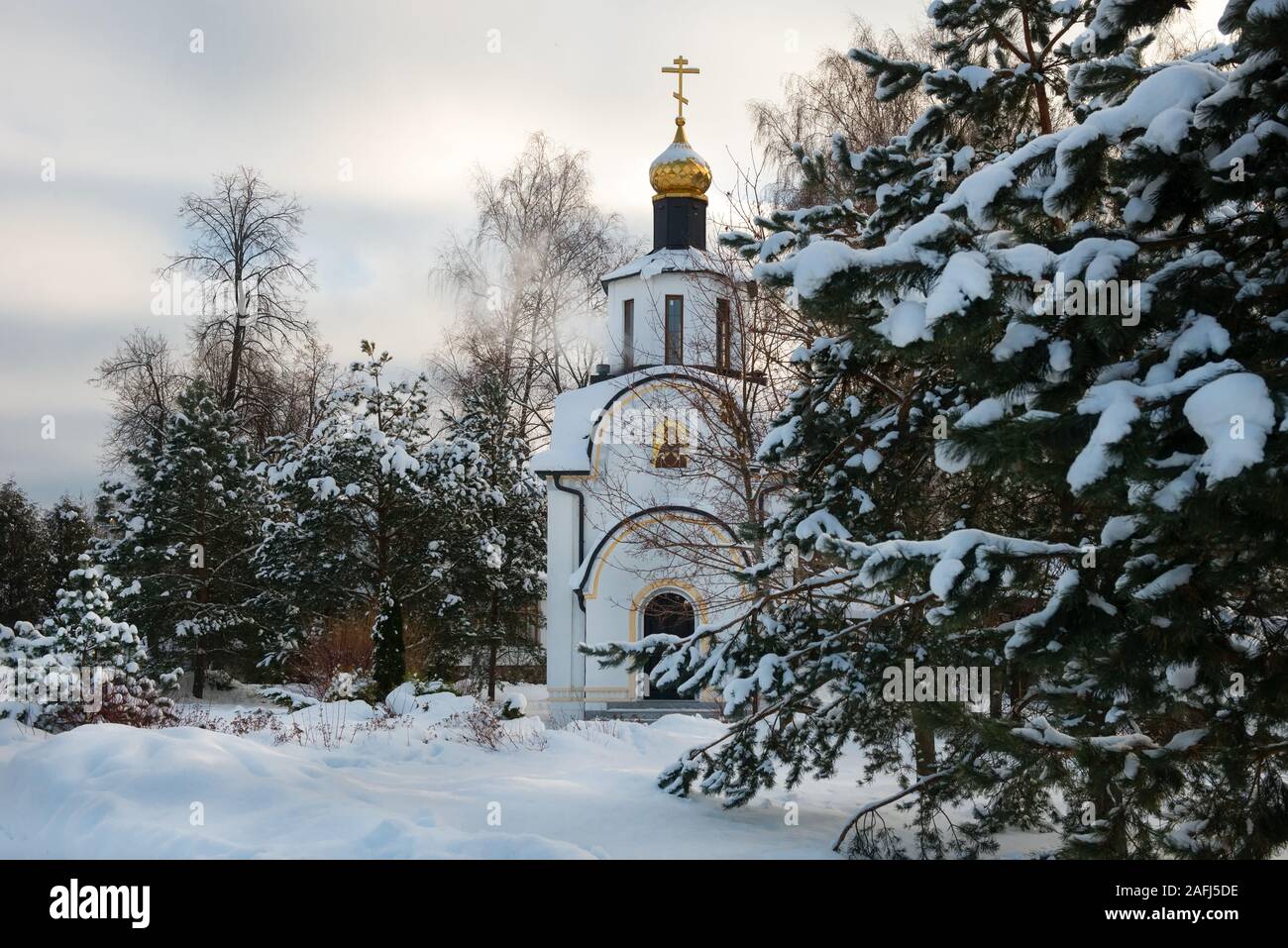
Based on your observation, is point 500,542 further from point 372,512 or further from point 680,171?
point 680,171

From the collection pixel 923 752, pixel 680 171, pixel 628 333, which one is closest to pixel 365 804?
pixel 923 752

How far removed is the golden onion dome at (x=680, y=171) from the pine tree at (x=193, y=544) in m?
10.4

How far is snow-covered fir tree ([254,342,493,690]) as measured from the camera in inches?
818

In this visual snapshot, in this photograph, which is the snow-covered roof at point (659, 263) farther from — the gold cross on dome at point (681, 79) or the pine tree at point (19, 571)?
the pine tree at point (19, 571)

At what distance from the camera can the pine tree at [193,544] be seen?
22.8 meters

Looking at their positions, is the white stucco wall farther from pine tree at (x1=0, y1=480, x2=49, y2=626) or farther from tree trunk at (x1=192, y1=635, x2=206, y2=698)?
pine tree at (x1=0, y1=480, x2=49, y2=626)

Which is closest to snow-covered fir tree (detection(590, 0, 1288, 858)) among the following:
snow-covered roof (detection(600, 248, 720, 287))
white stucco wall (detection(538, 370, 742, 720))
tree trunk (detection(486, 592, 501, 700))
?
white stucco wall (detection(538, 370, 742, 720))

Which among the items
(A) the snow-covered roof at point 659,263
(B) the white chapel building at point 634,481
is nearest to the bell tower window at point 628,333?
(B) the white chapel building at point 634,481

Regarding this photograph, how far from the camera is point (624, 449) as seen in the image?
1877 cm

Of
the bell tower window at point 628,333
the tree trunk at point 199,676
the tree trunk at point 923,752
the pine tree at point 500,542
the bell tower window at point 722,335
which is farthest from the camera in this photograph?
the tree trunk at point 199,676

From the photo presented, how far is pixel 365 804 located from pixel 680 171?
14.7 meters
